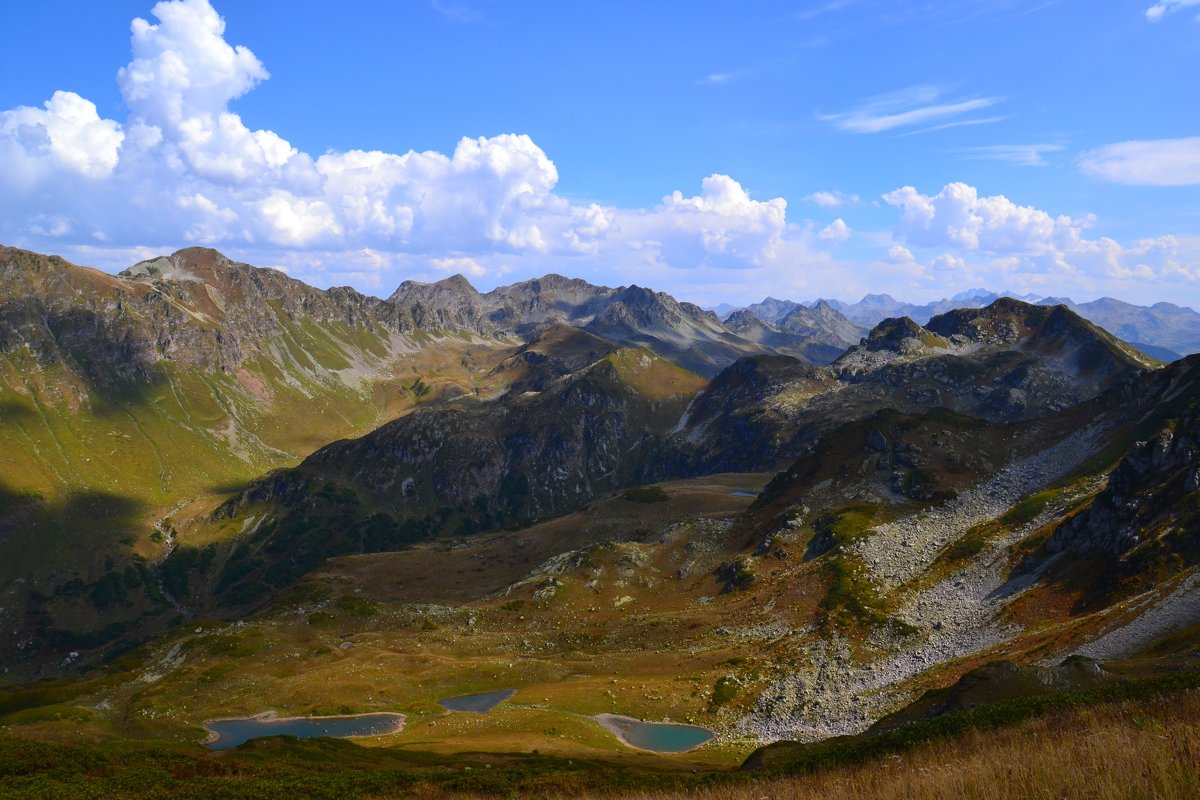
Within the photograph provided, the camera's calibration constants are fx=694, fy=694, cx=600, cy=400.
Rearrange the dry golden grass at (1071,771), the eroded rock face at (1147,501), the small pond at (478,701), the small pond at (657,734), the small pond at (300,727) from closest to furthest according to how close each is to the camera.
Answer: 1. the dry golden grass at (1071,771)
2. the small pond at (657,734)
3. the small pond at (300,727)
4. the eroded rock face at (1147,501)
5. the small pond at (478,701)

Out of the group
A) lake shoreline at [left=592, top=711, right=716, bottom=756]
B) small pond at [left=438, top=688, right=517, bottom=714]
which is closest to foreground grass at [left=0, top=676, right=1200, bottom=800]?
lake shoreline at [left=592, top=711, right=716, bottom=756]

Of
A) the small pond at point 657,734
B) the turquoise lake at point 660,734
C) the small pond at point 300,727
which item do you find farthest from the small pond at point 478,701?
the turquoise lake at point 660,734

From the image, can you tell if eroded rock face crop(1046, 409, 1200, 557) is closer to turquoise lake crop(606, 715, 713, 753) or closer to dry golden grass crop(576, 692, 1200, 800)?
turquoise lake crop(606, 715, 713, 753)

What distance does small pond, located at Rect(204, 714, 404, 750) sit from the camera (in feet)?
272

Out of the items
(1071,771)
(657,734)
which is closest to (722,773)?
(1071,771)

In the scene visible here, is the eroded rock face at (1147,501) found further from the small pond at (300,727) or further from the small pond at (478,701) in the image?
the small pond at (300,727)

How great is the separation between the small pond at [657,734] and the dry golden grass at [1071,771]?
179 ft

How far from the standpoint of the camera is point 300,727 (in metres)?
87.5

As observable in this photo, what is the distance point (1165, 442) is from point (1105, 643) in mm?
55400

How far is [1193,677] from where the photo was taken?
31234mm

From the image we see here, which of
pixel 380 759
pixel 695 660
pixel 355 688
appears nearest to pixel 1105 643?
pixel 695 660

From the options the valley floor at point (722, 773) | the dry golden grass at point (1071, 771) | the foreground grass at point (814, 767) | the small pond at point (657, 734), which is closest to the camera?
the dry golden grass at point (1071, 771)

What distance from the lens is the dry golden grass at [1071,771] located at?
43.7 feet

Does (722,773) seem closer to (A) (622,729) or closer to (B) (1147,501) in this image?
(A) (622,729)
